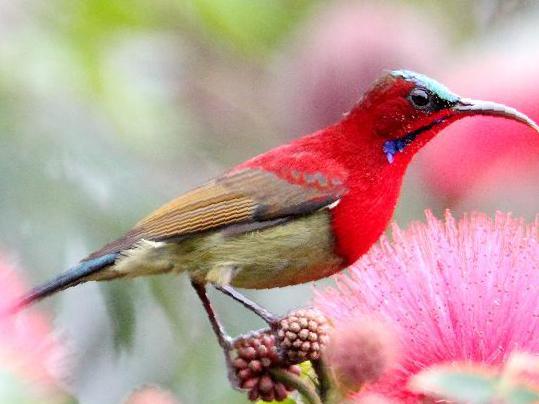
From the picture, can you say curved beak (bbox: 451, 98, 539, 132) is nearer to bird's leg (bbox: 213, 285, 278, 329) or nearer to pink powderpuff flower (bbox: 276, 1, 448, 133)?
bird's leg (bbox: 213, 285, 278, 329)

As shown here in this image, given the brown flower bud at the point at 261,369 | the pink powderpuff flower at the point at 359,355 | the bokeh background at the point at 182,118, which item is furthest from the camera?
the bokeh background at the point at 182,118

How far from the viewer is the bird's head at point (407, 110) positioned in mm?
1708

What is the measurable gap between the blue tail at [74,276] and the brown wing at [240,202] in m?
0.08

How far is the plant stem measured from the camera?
4.20ft

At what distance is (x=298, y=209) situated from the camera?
1.84 metres

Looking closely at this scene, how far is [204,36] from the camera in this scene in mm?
2549

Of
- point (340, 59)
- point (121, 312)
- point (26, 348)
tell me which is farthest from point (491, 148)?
point (26, 348)

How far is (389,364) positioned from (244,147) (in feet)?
4.95

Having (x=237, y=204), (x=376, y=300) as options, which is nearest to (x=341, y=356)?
(x=376, y=300)

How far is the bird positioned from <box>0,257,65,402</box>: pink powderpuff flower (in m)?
0.35

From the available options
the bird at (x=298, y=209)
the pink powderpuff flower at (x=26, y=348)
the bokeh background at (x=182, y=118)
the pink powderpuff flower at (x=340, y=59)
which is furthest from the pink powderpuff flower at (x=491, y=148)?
the pink powderpuff flower at (x=26, y=348)

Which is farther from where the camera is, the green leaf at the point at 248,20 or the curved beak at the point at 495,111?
the green leaf at the point at 248,20

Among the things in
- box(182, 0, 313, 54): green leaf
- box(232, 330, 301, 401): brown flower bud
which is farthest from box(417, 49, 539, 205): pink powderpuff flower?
box(232, 330, 301, 401): brown flower bud

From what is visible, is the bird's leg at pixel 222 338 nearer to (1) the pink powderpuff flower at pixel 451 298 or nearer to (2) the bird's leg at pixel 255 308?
(2) the bird's leg at pixel 255 308
